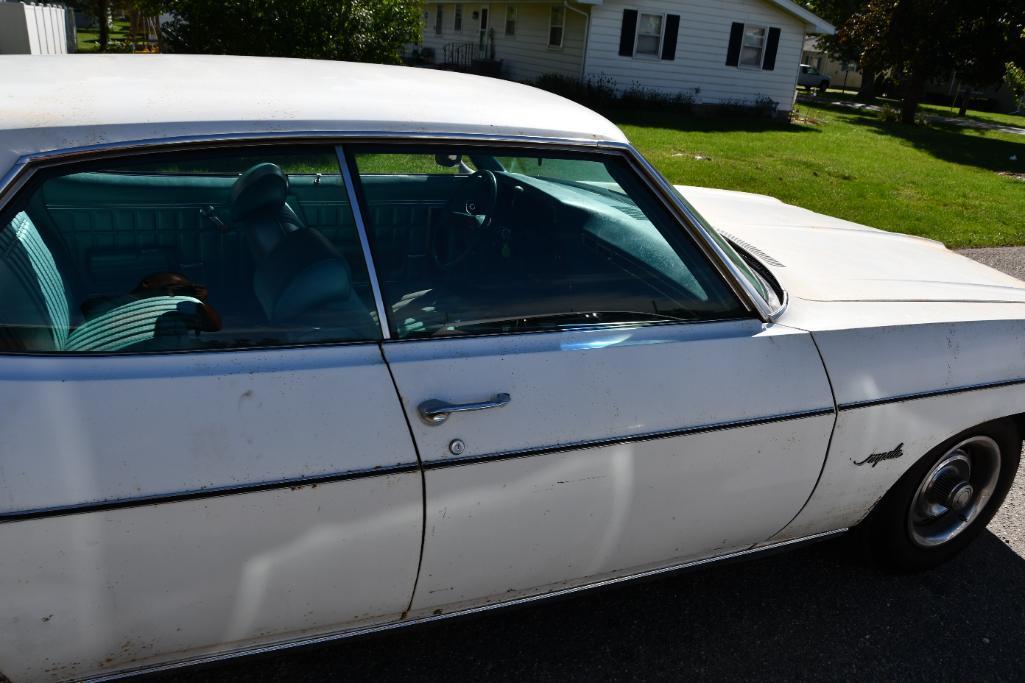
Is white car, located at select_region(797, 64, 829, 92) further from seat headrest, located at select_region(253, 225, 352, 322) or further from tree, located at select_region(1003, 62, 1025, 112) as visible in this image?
seat headrest, located at select_region(253, 225, 352, 322)

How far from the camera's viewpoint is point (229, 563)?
1.86m

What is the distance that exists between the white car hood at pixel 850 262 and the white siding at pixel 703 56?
18.8 meters

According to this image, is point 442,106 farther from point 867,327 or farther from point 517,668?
point 517,668

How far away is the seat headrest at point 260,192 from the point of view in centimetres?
220

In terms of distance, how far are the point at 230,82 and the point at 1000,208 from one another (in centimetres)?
1164

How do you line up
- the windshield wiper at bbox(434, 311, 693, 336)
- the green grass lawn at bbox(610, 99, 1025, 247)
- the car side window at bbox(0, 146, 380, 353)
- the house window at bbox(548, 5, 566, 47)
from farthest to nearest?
the house window at bbox(548, 5, 566, 47)
the green grass lawn at bbox(610, 99, 1025, 247)
the windshield wiper at bbox(434, 311, 693, 336)
the car side window at bbox(0, 146, 380, 353)

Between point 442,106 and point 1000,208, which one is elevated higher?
point 442,106

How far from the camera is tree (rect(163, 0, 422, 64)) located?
9750 mm

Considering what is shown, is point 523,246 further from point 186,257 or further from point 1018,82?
point 1018,82

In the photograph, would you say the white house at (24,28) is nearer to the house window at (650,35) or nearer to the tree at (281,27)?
the tree at (281,27)

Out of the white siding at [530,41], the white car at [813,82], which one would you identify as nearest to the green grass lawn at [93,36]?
the white siding at [530,41]

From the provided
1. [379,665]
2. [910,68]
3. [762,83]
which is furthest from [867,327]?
[910,68]

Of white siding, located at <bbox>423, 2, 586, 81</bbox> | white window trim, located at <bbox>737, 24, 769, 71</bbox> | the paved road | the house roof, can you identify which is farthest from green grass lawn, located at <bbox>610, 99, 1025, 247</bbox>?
the paved road

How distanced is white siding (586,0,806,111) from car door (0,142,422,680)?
2077cm
